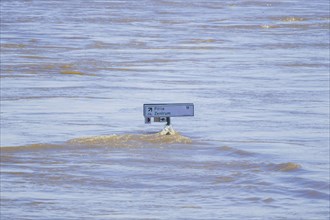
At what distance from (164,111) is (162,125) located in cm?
146

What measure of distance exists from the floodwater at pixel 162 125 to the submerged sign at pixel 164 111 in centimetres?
33

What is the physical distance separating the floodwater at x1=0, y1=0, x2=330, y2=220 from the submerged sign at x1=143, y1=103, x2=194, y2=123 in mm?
330

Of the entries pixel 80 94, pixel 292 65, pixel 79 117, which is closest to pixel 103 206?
pixel 79 117

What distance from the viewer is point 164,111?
13.5 metres

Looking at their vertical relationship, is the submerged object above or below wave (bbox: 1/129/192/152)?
above

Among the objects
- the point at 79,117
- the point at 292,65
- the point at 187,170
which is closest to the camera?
the point at 187,170

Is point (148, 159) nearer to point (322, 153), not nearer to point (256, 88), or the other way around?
point (322, 153)

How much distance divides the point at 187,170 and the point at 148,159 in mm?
753

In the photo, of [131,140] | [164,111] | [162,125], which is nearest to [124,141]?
[131,140]

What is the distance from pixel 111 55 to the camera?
24.6 metres

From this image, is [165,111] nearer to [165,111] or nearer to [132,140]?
[165,111]

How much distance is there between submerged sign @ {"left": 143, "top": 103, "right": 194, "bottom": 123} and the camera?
13398mm

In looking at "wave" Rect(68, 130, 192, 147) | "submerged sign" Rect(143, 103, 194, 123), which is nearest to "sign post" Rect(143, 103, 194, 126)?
"submerged sign" Rect(143, 103, 194, 123)

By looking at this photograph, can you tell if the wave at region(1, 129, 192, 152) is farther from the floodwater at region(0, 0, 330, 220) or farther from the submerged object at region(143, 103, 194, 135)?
the submerged object at region(143, 103, 194, 135)
